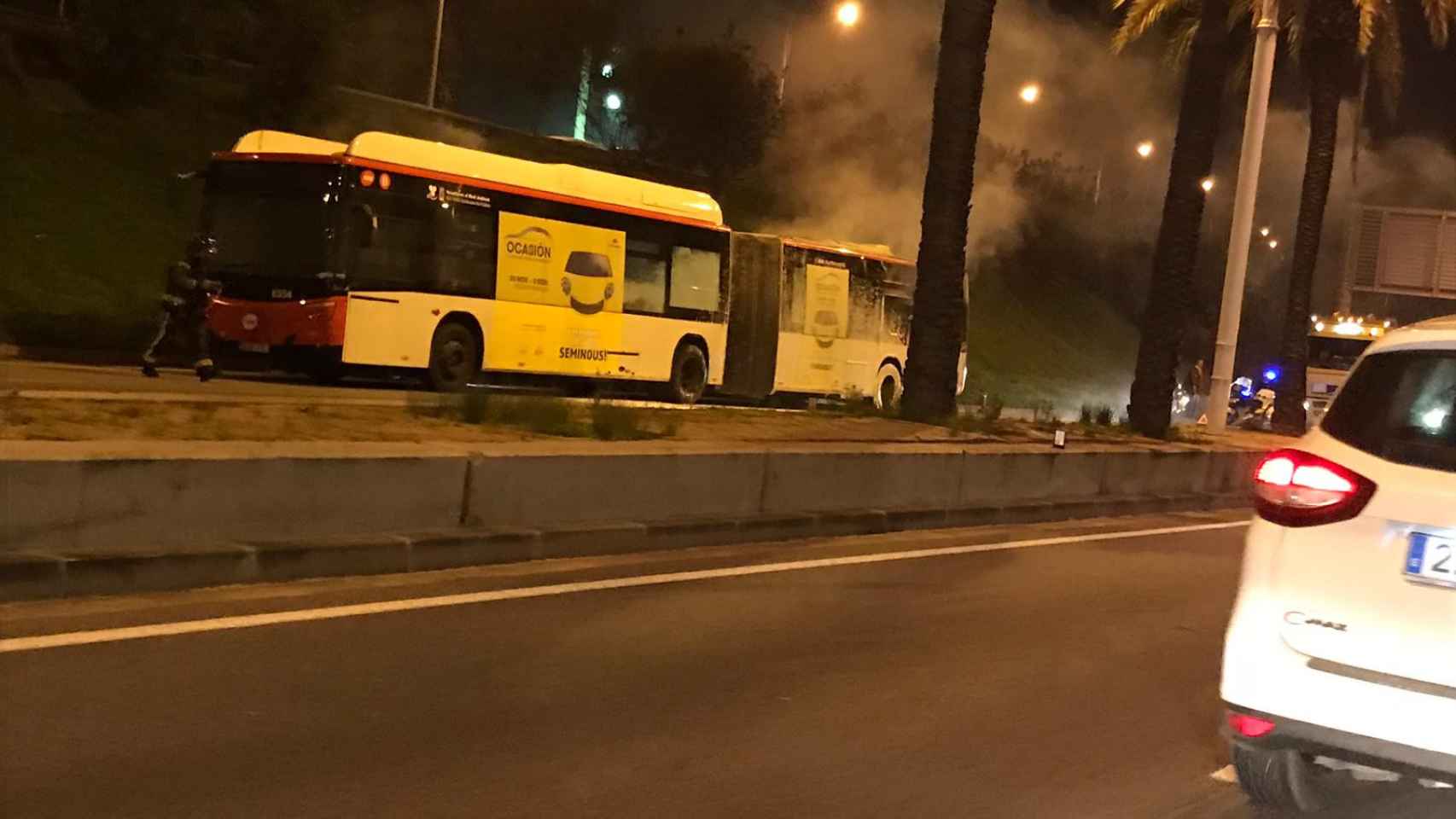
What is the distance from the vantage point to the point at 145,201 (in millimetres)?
28172

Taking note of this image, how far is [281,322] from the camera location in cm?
1709

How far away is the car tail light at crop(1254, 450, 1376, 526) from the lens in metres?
4.78

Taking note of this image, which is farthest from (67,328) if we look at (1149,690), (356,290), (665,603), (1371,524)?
(1371,524)

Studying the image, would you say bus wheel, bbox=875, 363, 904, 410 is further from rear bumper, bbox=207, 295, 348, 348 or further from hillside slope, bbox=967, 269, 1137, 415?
rear bumper, bbox=207, 295, 348, 348

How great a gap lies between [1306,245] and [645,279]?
14.0 m

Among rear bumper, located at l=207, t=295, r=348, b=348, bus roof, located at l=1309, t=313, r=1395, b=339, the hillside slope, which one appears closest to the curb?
rear bumper, located at l=207, t=295, r=348, b=348

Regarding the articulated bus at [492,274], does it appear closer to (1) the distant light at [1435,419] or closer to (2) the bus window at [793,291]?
(2) the bus window at [793,291]

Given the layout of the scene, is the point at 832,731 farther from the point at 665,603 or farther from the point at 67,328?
the point at 67,328

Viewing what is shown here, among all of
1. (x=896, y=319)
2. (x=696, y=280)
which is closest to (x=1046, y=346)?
(x=896, y=319)

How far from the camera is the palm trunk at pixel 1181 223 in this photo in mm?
20703

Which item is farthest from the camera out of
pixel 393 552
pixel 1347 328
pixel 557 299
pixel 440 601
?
pixel 1347 328

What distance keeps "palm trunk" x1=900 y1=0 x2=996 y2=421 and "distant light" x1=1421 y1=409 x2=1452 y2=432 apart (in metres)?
11.6

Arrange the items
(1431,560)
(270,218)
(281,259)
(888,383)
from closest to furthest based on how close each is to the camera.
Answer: (1431,560) < (281,259) < (270,218) < (888,383)

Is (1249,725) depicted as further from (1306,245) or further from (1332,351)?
(1332,351)
